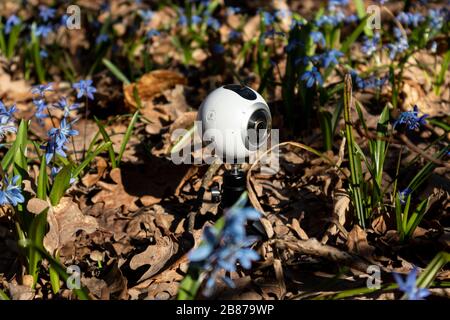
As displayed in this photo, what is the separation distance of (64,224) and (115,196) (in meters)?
0.53

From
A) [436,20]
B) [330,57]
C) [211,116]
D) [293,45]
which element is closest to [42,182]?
[211,116]

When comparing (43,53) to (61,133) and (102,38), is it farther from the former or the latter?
(61,133)

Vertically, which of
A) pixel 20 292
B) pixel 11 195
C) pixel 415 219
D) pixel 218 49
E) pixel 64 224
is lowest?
pixel 20 292

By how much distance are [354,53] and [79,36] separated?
244 centimetres

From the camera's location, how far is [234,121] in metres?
2.38

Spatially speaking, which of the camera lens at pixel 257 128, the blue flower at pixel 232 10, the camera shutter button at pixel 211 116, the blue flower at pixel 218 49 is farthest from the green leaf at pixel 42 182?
the blue flower at pixel 232 10

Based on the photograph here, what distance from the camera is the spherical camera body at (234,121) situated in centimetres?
238

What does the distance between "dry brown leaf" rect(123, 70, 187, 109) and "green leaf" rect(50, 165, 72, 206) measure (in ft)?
4.64

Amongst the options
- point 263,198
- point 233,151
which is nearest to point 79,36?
point 263,198

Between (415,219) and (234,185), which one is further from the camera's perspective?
(234,185)

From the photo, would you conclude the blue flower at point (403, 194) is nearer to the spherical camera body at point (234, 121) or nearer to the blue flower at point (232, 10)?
the spherical camera body at point (234, 121)

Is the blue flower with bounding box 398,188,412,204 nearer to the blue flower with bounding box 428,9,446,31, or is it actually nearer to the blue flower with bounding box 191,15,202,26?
the blue flower with bounding box 428,9,446,31

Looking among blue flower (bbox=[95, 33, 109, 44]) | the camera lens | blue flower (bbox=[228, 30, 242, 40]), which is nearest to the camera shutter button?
the camera lens
